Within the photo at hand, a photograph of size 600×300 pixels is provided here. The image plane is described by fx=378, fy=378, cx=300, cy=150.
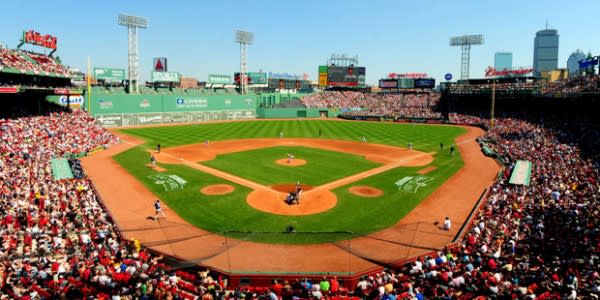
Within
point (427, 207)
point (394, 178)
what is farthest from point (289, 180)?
→ point (427, 207)

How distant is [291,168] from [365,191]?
9323mm

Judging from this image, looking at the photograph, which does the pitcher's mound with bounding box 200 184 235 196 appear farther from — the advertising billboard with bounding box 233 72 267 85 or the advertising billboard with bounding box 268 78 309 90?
the advertising billboard with bounding box 268 78 309 90

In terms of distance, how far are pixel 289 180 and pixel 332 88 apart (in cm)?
8745

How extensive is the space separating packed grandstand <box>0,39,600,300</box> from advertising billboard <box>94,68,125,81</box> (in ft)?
126

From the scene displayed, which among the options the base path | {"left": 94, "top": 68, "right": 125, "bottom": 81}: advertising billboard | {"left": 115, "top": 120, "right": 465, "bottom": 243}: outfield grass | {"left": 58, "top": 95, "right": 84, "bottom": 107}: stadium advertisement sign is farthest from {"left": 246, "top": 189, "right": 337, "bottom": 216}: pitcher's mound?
{"left": 94, "top": 68, "right": 125, "bottom": 81}: advertising billboard

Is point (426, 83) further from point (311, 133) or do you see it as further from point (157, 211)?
point (157, 211)

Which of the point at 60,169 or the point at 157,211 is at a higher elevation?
the point at 60,169

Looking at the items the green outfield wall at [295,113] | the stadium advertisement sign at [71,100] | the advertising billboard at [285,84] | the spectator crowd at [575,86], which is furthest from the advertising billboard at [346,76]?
the stadium advertisement sign at [71,100]

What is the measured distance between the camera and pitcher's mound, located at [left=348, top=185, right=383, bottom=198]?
2735 centimetres

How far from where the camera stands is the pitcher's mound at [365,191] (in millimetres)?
27355

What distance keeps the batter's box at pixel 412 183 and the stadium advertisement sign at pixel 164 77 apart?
63531mm

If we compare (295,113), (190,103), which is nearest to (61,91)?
(190,103)

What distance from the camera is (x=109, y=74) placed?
236ft

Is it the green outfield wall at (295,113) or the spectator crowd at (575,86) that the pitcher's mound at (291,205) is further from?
the green outfield wall at (295,113)
